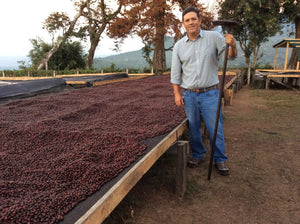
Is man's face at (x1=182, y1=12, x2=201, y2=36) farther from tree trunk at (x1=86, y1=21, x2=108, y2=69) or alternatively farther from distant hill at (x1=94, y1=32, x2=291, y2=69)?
tree trunk at (x1=86, y1=21, x2=108, y2=69)

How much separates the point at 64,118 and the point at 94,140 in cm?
105

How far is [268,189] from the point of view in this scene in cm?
247

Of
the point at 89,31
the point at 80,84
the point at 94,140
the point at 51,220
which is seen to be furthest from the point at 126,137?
the point at 89,31

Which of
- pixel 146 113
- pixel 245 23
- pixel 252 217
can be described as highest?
pixel 245 23

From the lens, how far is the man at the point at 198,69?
239 centimetres

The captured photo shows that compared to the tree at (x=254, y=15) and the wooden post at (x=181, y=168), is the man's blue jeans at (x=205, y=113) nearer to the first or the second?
the wooden post at (x=181, y=168)

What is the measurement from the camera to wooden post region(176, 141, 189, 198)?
88.5 inches

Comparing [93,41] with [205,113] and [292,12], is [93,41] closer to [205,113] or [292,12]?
[292,12]

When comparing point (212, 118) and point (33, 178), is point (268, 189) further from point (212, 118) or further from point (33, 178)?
point (33, 178)

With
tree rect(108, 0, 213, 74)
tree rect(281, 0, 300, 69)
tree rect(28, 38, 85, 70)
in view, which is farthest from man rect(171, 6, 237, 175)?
tree rect(28, 38, 85, 70)

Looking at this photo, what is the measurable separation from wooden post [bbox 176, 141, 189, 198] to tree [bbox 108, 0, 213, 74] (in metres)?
10.5

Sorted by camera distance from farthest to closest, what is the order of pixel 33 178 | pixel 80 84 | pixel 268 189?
pixel 80 84 → pixel 268 189 → pixel 33 178

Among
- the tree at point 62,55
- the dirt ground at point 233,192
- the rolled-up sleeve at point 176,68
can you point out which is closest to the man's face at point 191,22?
the rolled-up sleeve at point 176,68

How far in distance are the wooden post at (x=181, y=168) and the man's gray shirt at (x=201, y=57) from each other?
66 centimetres
